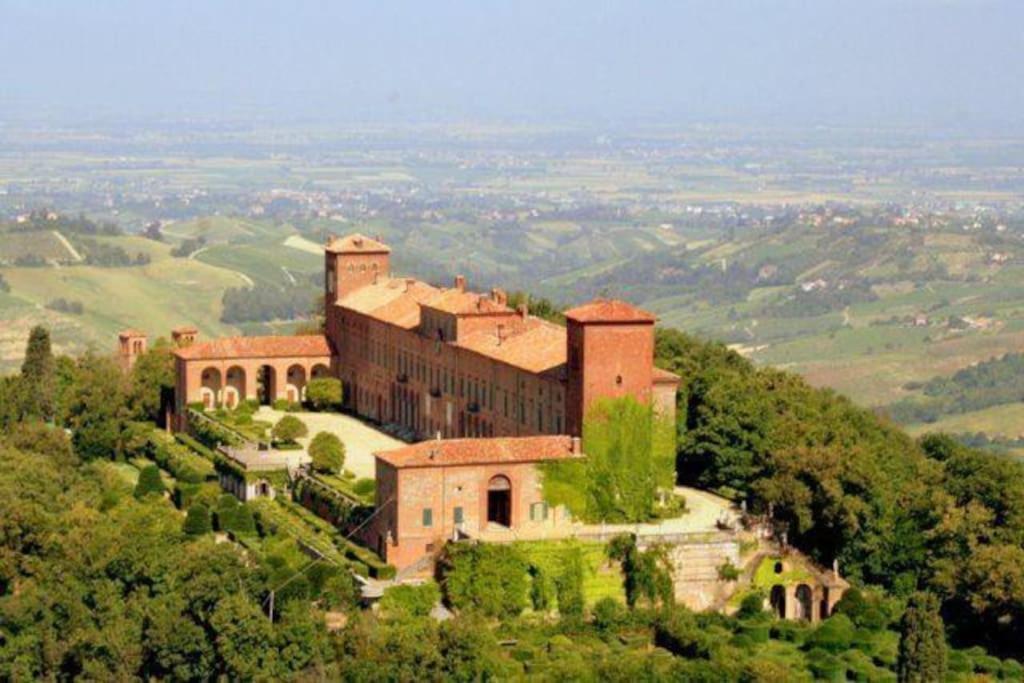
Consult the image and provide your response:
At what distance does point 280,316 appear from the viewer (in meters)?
136

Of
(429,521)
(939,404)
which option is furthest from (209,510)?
(939,404)

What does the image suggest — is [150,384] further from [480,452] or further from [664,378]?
[480,452]

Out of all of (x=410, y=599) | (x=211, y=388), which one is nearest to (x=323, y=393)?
(x=211, y=388)

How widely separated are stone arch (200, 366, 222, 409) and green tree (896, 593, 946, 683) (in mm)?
28275

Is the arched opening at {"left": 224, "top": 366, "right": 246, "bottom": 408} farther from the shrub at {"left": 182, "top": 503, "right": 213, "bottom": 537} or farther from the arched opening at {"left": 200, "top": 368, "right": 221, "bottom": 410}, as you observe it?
the shrub at {"left": 182, "top": 503, "right": 213, "bottom": 537}

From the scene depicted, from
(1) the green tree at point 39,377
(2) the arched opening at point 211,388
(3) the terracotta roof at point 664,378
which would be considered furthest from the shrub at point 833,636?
(1) the green tree at point 39,377

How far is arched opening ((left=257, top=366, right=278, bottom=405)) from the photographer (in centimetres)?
7238

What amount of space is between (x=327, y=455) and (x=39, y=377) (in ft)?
46.4

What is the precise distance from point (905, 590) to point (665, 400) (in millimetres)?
6494

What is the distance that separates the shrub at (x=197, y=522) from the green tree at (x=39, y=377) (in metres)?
14.4

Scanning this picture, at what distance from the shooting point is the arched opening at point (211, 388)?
233 feet

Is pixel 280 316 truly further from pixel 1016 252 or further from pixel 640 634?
pixel 640 634

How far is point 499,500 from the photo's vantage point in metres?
53.4

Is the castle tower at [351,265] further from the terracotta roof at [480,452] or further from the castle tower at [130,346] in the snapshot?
the terracotta roof at [480,452]
